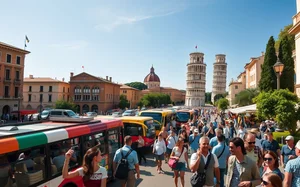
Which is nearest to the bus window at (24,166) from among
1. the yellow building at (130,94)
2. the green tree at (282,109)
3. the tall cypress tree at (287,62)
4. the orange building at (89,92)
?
the green tree at (282,109)

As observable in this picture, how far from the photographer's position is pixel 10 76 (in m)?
41.5

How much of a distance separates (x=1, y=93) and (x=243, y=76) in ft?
244

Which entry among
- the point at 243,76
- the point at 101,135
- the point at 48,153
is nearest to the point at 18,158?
the point at 48,153

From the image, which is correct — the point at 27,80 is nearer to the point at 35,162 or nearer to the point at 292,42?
the point at 292,42

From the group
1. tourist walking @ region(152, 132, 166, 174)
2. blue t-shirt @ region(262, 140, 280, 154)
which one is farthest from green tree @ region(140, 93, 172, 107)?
blue t-shirt @ region(262, 140, 280, 154)

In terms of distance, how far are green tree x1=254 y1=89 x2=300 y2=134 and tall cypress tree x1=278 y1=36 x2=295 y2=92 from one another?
703 inches

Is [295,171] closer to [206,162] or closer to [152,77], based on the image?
[206,162]

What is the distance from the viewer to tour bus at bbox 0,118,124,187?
13.5ft

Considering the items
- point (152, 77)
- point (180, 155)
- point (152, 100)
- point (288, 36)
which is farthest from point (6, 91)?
point (152, 77)

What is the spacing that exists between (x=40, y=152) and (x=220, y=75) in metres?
144

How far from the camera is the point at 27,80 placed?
219ft

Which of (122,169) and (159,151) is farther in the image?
(159,151)

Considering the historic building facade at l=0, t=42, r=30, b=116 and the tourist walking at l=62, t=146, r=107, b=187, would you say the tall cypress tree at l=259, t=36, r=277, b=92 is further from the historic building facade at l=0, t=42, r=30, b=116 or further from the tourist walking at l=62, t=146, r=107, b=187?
the historic building facade at l=0, t=42, r=30, b=116

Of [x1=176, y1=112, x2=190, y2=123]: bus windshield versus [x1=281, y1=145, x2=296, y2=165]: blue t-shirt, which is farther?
[x1=176, y1=112, x2=190, y2=123]: bus windshield
